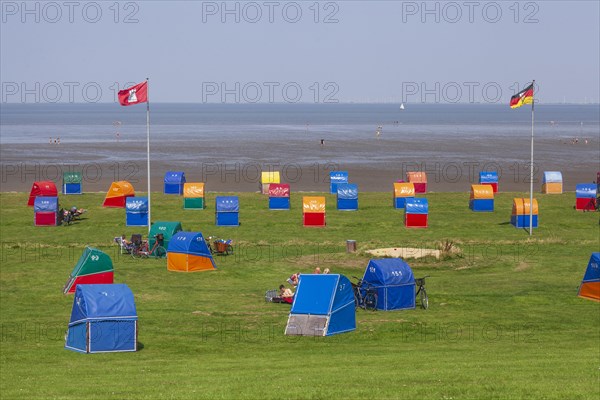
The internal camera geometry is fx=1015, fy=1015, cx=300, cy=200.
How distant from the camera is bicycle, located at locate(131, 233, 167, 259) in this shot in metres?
43.1

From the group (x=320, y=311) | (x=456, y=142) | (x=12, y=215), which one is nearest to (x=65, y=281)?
(x=320, y=311)

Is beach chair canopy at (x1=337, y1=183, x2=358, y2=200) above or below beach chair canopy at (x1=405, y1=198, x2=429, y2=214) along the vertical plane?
above

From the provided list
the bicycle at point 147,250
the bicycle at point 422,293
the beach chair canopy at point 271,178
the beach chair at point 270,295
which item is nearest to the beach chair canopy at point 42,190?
the beach chair canopy at point 271,178

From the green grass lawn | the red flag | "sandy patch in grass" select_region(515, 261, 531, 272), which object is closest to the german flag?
the green grass lawn

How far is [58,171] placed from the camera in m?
90.6

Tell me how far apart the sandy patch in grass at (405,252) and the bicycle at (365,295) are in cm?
1001

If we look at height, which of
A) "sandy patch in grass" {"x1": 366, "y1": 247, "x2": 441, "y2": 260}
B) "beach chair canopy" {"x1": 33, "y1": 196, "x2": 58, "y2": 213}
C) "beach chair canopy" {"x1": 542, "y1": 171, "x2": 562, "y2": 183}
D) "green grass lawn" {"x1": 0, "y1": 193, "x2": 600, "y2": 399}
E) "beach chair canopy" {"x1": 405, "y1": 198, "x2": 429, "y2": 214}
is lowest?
"green grass lawn" {"x1": 0, "y1": 193, "x2": 600, "y2": 399}

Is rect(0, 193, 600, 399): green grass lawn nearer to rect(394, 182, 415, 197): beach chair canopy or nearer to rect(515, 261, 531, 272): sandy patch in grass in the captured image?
rect(515, 261, 531, 272): sandy patch in grass

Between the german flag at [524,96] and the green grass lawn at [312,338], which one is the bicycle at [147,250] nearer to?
the green grass lawn at [312,338]

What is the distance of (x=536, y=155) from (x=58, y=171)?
53419 millimetres

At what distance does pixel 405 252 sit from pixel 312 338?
1563 cm

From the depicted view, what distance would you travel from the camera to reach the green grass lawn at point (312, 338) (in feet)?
69.6

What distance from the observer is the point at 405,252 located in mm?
43594

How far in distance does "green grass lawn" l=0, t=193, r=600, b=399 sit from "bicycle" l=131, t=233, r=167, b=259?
0.82 m
